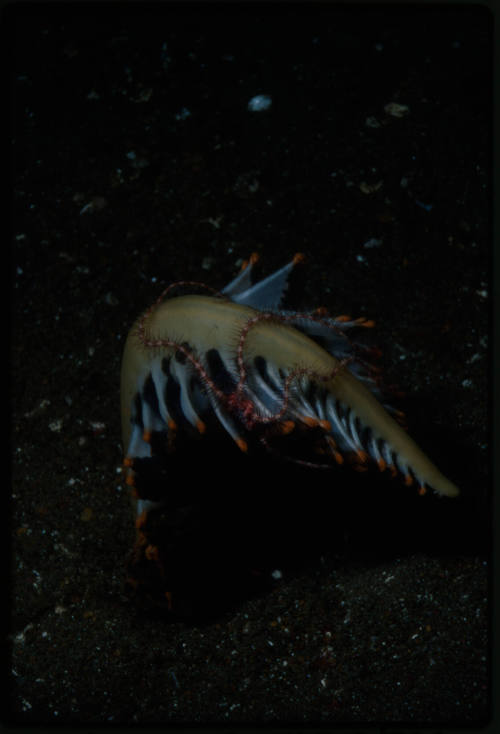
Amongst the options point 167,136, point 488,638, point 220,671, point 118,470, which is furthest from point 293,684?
point 167,136

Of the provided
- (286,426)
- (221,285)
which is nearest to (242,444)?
(286,426)

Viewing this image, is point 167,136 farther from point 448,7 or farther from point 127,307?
point 448,7

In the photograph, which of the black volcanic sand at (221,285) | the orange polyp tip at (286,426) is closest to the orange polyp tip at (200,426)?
the black volcanic sand at (221,285)

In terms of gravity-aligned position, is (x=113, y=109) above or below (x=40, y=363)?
above

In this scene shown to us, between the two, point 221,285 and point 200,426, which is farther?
point 221,285

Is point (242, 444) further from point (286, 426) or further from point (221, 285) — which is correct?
point (221, 285)

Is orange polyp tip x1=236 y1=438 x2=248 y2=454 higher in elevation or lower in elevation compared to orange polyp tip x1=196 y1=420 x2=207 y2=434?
lower

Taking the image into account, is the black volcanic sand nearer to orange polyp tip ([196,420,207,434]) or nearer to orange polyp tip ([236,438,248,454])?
orange polyp tip ([196,420,207,434])

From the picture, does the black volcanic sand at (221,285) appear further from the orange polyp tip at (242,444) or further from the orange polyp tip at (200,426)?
the orange polyp tip at (242,444)

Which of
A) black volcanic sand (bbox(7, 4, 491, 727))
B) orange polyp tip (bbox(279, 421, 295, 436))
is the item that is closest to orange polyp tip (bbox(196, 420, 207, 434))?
black volcanic sand (bbox(7, 4, 491, 727))
